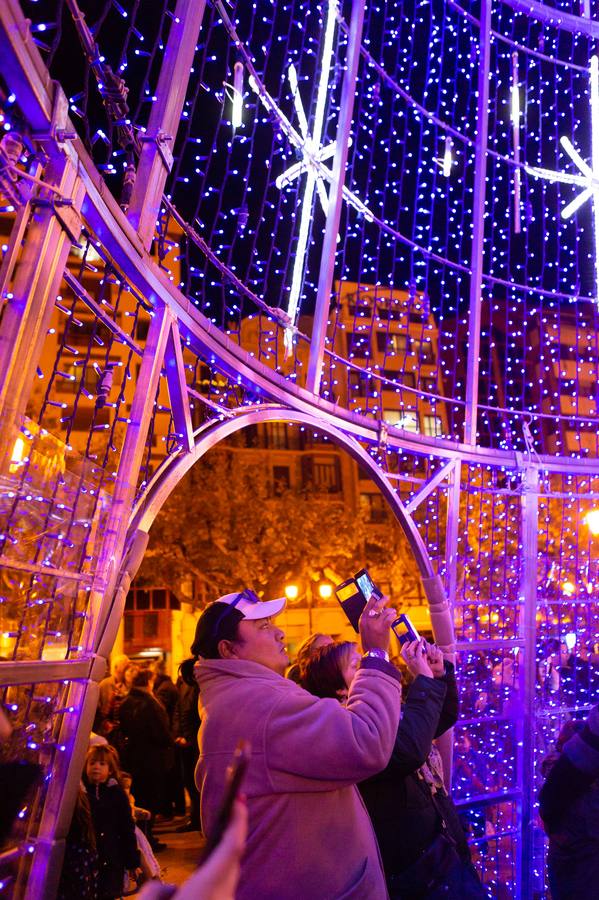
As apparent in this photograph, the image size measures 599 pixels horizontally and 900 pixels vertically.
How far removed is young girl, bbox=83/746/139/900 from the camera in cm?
386

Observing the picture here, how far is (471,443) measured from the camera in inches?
241

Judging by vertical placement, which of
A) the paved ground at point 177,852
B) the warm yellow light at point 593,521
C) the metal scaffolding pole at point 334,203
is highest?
the metal scaffolding pole at point 334,203

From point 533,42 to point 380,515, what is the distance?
20.6 m

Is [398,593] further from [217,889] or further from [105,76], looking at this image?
[217,889]

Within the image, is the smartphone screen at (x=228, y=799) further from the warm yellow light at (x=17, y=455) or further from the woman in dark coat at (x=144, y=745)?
the woman in dark coat at (x=144, y=745)

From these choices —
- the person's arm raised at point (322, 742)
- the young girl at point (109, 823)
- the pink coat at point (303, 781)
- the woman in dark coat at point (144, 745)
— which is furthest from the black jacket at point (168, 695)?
the person's arm raised at point (322, 742)

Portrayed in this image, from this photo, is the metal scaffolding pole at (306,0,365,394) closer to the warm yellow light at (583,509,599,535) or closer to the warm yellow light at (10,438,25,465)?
the warm yellow light at (10,438,25,465)

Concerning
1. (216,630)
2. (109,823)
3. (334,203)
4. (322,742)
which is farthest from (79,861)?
(334,203)

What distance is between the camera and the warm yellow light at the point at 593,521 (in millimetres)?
6617

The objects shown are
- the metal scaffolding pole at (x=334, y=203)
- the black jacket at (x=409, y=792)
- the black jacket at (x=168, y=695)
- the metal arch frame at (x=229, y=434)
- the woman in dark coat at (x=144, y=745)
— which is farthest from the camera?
the black jacket at (x=168, y=695)

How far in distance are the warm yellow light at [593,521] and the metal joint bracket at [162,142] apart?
5.09m

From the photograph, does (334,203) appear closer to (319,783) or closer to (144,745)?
(319,783)

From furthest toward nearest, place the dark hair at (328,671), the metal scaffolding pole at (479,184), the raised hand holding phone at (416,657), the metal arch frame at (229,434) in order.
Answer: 1. the metal scaffolding pole at (479,184)
2. the metal arch frame at (229,434)
3. the dark hair at (328,671)
4. the raised hand holding phone at (416,657)

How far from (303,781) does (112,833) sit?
2.57m
